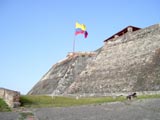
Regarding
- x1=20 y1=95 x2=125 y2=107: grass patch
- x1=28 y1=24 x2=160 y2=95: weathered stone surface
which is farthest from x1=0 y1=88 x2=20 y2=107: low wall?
x1=28 y1=24 x2=160 y2=95: weathered stone surface

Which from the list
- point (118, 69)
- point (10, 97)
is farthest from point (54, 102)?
point (118, 69)

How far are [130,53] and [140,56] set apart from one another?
80.3 inches

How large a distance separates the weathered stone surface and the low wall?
9.60 meters

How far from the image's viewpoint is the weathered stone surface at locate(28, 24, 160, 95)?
837 inches

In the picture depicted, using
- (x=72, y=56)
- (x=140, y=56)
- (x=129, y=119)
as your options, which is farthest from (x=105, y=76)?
(x=129, y=119)

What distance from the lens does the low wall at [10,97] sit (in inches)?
598

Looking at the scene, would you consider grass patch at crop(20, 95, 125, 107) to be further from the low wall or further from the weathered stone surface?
the weathered stone surface

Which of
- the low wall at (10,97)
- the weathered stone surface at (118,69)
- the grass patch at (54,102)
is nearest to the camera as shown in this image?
the low wall at (10,97)

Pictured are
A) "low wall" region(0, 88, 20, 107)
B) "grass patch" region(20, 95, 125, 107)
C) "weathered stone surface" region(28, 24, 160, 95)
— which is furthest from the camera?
"weathered stone surface" region(28, 24, 160, 95)

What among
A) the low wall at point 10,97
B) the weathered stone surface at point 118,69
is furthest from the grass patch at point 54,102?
the weathered stone surface at point 118,69

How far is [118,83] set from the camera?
23438mm

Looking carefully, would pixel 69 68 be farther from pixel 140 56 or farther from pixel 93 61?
→ pixel 140 56

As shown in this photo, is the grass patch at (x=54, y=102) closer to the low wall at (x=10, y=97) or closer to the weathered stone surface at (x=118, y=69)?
the low wall at (x=10, y=97)

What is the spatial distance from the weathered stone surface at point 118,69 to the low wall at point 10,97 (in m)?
9.60
